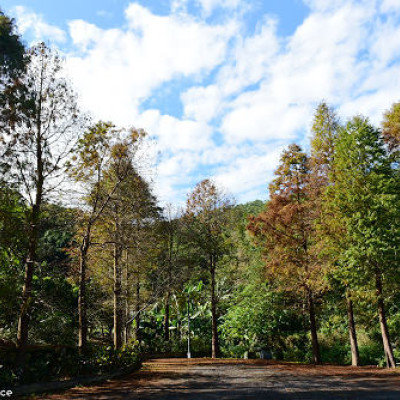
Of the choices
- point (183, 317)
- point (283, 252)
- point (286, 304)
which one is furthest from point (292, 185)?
point (183, 317)

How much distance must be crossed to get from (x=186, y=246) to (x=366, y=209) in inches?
456

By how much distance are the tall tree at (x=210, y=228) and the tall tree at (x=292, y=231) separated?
Result: 2.86 meters

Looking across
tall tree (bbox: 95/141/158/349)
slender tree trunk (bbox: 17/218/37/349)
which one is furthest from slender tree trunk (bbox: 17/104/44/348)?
tall tree (bbox: 95/141/158/349)

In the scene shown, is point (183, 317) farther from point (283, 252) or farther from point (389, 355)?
point (389, 355)

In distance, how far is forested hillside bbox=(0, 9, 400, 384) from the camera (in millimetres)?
9203

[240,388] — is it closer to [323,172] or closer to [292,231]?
[292,231]

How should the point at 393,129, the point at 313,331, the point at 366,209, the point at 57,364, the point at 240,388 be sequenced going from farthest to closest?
the point at 393,129
the point at 313,331
the point at 366,209
the point at 57,364
the point at 240,388

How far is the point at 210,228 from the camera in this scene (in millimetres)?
20453

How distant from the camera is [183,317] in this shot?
88.7 feet

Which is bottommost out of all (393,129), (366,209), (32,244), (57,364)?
(57,364)

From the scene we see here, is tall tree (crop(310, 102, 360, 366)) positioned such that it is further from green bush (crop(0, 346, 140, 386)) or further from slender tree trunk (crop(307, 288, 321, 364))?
Answer: green bush (crop(0, 346, 140, 386))

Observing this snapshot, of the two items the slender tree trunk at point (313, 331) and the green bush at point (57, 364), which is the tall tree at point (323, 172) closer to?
the slender tree trunk at point (313, 331)

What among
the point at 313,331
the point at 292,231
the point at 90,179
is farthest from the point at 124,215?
the point at 313,331

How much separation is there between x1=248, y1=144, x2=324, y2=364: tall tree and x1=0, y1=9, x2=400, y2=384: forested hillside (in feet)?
0.23
